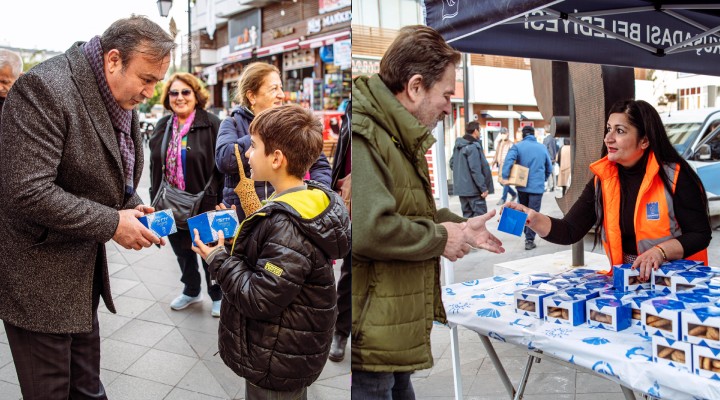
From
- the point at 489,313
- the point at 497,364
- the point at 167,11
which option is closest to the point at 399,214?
the point at 489,313

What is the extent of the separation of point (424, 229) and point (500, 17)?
→ 61cm

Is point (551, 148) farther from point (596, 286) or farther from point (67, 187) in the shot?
point (67, 187)

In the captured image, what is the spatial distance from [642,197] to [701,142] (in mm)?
600

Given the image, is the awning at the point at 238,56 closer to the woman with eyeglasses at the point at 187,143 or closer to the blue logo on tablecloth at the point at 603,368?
the woman with eyeglasses at the point at 187,143

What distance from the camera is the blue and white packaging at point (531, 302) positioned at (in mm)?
1691

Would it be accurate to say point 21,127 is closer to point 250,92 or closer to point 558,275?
point 250,92

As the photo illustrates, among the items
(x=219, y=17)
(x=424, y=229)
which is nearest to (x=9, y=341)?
(x=219, y=17)

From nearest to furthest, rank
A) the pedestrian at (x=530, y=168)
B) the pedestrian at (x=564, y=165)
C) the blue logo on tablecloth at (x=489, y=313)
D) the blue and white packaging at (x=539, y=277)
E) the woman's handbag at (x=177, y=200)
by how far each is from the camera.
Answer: the woman's handbag at (x=177, y=200) → the blue logo on tablecloth at (x=489, y=313) → the blue and white packaging at (x=539, y=277) → the pedestrian at (x=530, y=168) → the pedestrian at (x=564, y=165)

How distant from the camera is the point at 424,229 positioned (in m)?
1.33

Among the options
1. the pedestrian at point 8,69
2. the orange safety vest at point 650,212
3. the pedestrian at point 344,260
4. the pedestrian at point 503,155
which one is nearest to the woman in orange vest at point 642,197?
the orange safety vest at point 650,212

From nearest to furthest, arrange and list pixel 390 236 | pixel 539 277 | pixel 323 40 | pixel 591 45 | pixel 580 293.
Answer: pixel 390 236 < pixel 323 40 < pixel 580 293 < pixel 539 277 < pixel 591 45

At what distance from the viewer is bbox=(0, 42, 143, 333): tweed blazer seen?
128 cm

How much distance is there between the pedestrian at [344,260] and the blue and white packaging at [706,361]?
29.3 inches

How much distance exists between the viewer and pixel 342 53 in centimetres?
135
